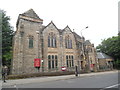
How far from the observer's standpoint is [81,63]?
98.2ft

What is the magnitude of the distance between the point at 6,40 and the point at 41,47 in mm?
6742

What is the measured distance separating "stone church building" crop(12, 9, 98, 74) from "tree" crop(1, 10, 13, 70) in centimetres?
102

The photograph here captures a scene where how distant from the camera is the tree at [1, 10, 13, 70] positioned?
20.6m

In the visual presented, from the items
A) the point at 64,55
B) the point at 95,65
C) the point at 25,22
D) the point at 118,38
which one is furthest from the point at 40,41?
the point at 118,38

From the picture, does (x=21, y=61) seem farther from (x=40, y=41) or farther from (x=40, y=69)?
(x=40, y=41)

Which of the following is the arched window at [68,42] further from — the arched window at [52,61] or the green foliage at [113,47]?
the green foliage at [113,47]

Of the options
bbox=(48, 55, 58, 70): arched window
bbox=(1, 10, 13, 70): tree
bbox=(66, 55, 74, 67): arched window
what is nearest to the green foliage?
bbox=(66, 55, 74, 67): arched window

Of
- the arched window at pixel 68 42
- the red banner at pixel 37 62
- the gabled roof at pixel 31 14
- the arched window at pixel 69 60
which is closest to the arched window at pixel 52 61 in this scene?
the red banner at pixel 37 62

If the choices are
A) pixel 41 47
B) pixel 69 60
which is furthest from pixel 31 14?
pixel 69 60

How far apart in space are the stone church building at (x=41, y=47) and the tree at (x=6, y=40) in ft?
3.35

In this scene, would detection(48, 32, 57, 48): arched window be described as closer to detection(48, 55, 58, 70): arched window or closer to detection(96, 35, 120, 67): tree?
detection(48, 55, 58, 70): arched window

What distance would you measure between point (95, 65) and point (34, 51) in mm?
18823

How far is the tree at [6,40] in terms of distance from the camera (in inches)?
811

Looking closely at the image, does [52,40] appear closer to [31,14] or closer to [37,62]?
[37,62]
